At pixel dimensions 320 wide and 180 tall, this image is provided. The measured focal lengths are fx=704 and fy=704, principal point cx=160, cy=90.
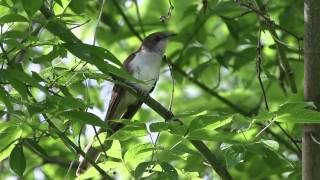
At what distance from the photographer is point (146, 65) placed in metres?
6.61

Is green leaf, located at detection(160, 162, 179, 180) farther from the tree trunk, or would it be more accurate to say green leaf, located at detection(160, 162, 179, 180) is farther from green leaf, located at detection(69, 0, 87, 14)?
green leaf, located at detection(69, 0, 87, 14)

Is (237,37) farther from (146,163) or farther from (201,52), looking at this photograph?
(146,163)

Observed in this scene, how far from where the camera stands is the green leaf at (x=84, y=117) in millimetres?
3391

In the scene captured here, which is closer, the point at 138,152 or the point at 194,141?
the point at 138,152

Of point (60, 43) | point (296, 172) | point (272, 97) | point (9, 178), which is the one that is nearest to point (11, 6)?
point (60, 43)

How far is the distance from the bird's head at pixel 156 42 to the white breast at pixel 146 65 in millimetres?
80

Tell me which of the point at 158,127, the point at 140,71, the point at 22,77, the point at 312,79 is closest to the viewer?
the point at 22,77

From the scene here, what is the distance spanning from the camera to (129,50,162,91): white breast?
6469 mm

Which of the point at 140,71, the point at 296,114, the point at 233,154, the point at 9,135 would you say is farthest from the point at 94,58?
the point at 140,71

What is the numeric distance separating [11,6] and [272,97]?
159 inches

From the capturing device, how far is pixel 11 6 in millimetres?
3627

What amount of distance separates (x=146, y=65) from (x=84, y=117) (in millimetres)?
3240

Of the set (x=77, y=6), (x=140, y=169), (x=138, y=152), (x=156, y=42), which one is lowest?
(x=140, y=169)

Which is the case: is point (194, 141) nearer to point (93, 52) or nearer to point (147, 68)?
point (93, 52)
